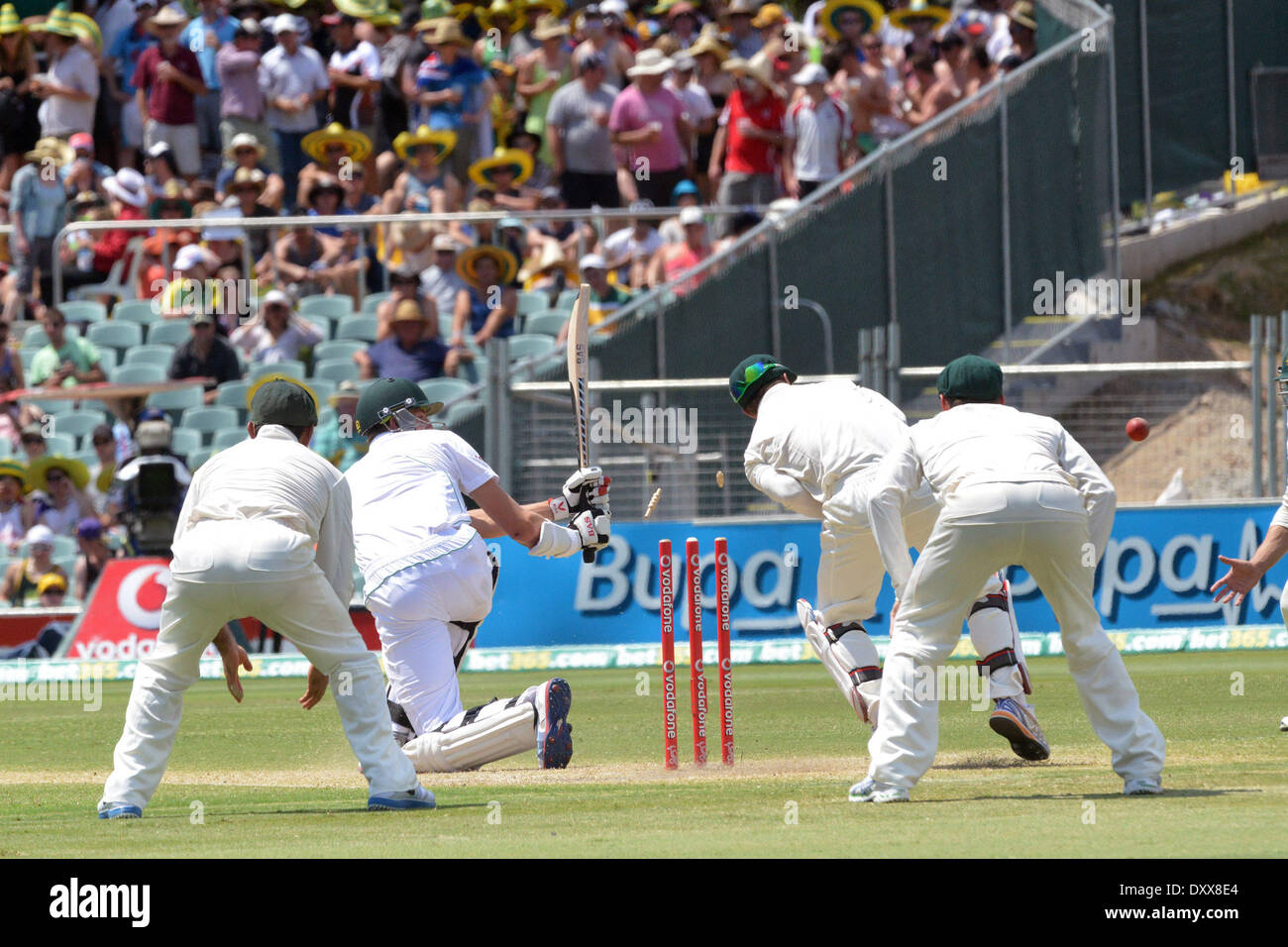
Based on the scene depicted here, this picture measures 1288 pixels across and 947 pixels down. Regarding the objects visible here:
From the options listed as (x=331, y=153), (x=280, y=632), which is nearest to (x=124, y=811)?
(x=280, y=632)

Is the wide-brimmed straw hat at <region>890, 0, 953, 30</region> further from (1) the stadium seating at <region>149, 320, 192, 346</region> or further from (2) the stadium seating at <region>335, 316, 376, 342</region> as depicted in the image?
(1) the stadium seating at <region>149, 320, 192, 346</region>

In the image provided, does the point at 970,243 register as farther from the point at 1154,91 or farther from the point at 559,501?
the point at 559,501

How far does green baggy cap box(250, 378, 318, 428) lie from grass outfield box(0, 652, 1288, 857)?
66.5 inches

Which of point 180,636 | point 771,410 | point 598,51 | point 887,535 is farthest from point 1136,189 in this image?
point 180,636

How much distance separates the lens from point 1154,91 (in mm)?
21484

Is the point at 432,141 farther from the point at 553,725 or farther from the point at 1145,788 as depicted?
the point at 1145,788

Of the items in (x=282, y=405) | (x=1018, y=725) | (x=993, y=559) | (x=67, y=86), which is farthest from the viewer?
(x=67, y=86)

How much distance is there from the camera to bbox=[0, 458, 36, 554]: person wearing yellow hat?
18828 millimetres

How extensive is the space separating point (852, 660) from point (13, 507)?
1126 centimetres

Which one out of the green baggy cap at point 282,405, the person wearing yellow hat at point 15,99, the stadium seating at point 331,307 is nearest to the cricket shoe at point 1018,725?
the green baggy cap at point 282,405

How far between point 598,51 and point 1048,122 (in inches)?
192

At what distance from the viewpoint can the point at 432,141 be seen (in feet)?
69.1

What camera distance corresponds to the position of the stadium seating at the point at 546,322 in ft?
63.1
